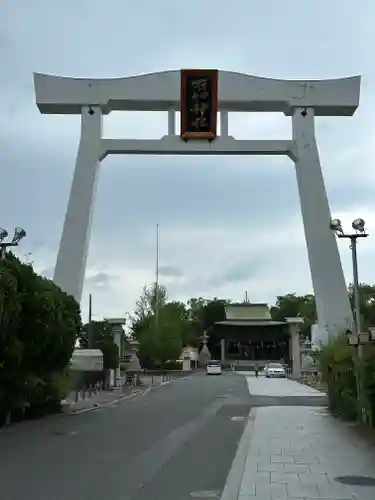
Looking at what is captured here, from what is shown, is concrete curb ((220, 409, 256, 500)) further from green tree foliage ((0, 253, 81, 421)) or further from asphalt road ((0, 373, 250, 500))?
green tree foliage ((0, 253, 81, 421))

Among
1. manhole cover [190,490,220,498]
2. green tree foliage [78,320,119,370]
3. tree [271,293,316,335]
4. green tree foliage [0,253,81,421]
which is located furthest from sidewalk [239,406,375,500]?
tree [271,293,316,335]

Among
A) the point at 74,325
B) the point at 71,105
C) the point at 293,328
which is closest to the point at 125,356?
the point at 293,328

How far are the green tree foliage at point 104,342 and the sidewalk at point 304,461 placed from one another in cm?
1858

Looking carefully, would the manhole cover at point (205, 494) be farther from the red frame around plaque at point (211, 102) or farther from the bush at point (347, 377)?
the red frame around plaque at point (211, 102)

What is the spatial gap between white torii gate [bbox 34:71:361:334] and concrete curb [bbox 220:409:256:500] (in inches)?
544

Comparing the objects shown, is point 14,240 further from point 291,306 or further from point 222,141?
point 291,306

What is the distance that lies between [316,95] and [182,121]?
5.82 meters

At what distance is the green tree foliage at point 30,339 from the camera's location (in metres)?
16.6

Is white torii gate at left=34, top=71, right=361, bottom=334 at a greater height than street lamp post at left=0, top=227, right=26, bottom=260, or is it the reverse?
white torii gate at left=34, top=71, right=361, bottom=334

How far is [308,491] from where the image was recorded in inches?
335

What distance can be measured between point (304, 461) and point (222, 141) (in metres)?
18.7

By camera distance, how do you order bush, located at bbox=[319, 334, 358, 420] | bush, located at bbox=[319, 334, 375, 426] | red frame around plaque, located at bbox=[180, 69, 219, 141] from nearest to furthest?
bush, located at bbox=[319, 334, 375, 426], bush, located at bbox=[319, 334, 358, 420], red frame around plaque, located at bbox=[180, 69, 219, 141]

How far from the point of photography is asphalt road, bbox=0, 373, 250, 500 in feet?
28.8

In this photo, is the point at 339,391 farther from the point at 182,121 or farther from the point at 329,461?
the point at 182,121
